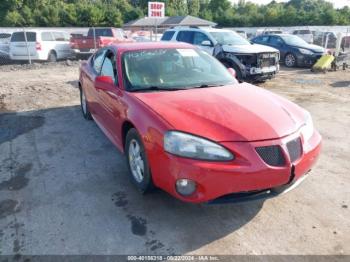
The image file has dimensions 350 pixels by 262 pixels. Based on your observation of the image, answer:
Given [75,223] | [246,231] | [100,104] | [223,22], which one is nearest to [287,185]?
[246,231]

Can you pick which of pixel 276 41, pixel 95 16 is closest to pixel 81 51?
pixel 276 41

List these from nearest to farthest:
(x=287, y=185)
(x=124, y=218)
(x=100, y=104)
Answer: (x=287, y=185)
(x=124, y=218)
(x=100, y=104)

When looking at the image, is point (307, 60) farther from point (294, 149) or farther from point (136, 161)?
point (136, 161)

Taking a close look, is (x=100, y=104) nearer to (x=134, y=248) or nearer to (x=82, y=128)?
(x=82, y=128)

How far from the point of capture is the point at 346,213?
3443 millimetres

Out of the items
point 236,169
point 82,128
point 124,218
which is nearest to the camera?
point 236,169

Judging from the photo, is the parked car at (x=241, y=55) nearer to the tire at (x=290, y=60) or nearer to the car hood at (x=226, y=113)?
the tire at (x=290, y=60)

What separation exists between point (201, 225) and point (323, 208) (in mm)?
1339

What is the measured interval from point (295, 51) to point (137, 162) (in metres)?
13.5

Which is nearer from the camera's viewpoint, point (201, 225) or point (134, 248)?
point (134, 248)

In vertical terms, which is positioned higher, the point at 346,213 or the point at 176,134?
the point at 176,134

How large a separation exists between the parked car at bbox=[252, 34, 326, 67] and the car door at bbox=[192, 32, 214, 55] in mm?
5647

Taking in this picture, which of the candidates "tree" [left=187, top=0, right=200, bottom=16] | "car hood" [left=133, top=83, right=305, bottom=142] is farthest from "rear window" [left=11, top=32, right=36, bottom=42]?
"tree" [left=187, top=0, right=200, bottom=16]

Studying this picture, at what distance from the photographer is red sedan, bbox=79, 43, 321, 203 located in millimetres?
2912
